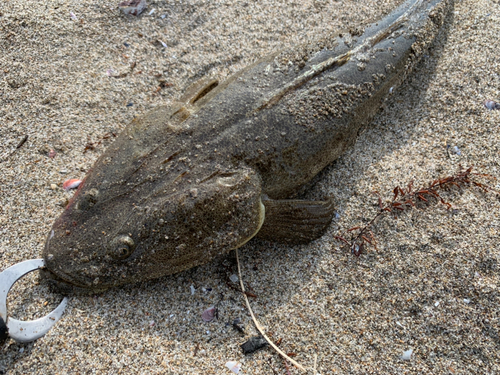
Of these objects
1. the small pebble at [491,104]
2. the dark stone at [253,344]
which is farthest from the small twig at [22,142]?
the small pebble at [491,104]

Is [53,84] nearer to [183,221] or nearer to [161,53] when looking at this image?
[161,53]

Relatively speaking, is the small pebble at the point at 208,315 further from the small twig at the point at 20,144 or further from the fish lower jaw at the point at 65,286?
the small twig at the point at 20,144

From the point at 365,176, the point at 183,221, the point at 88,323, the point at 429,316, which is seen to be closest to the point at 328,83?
the point at 365,176

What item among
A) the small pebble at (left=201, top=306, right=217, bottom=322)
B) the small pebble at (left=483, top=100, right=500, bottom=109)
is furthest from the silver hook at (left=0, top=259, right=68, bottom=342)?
the small pebble at (left=483, top=100, right=500, bottom=109)

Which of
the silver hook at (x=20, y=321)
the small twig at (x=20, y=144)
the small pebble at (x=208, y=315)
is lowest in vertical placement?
the small pebble at (x=208, y=315)


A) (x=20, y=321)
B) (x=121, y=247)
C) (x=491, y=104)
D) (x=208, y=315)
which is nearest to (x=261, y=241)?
(x=208, y=315)

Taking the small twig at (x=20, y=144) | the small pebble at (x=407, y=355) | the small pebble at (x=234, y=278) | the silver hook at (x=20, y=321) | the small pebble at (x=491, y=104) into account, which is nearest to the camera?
the silver hook at (x=20, y=321)
